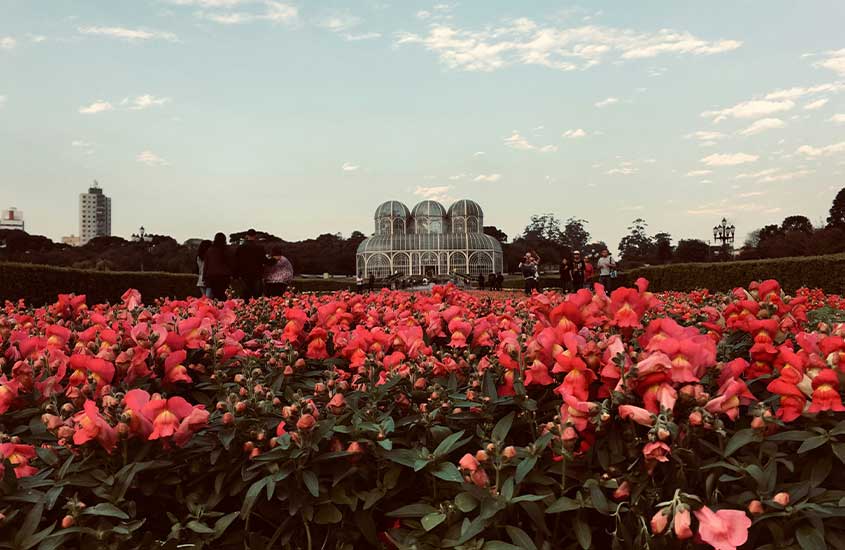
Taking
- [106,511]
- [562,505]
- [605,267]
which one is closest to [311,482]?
[106,511]

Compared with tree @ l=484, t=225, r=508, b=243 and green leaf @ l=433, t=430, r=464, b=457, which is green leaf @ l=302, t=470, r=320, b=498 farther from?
tree @ l=484, t=225, r=508, b=243

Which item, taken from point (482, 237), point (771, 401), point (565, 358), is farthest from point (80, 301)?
point (482, 237)

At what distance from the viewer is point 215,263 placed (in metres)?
10.9

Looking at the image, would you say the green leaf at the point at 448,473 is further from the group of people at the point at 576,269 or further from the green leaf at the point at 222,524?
the group of people at the point at 576,269

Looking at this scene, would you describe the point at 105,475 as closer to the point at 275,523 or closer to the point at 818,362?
the point at 275,523

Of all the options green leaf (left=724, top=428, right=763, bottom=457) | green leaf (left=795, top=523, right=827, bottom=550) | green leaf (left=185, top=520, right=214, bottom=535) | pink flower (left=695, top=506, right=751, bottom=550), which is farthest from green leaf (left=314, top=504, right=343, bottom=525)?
green leaf (left=795, top=523, right=827, bottom=550)

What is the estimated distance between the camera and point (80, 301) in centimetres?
427

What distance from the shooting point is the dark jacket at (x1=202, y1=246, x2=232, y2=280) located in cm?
1084

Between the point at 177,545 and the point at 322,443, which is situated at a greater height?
the point at 322,443

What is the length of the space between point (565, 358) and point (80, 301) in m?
3.56

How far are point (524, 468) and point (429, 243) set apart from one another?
4661cm

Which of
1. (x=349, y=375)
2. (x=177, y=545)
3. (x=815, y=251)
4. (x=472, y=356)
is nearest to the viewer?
(x=177, y=545)

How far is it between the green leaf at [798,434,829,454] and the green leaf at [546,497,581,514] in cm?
57

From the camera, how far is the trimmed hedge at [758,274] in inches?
624
